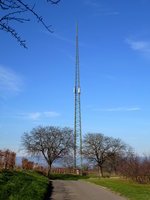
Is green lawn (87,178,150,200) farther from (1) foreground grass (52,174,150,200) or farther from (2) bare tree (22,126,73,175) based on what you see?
(2) bare tree (22,126,73,175)

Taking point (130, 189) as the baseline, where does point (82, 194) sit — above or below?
below

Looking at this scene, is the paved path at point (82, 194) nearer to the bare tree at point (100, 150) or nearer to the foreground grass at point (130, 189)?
the foreground grass at point (130, 189)

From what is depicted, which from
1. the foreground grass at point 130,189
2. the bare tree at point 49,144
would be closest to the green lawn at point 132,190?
the foreground grass at point 130,189

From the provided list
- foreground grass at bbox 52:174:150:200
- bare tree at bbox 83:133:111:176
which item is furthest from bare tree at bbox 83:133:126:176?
foreground grass at bbox 52:174:150:200

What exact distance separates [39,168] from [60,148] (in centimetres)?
608

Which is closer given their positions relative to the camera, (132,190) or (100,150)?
(132,190)

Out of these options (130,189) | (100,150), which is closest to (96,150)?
(100,150)

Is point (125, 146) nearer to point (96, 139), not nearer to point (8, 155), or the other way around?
point (96, 139)

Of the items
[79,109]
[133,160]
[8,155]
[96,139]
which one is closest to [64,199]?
[8,155]

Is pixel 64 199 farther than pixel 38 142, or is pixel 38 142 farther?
pixel 38 142

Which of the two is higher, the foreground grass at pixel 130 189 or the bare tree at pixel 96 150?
the bare tree at pixel 96 150

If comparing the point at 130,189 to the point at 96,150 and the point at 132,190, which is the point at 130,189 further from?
the point at 96,150

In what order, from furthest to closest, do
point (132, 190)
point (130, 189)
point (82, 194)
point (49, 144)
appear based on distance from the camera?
point (49, 144) < point (130, 189) < point (132, 190) < point (82, 194)

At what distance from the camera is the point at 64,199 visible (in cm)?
A: 1465
